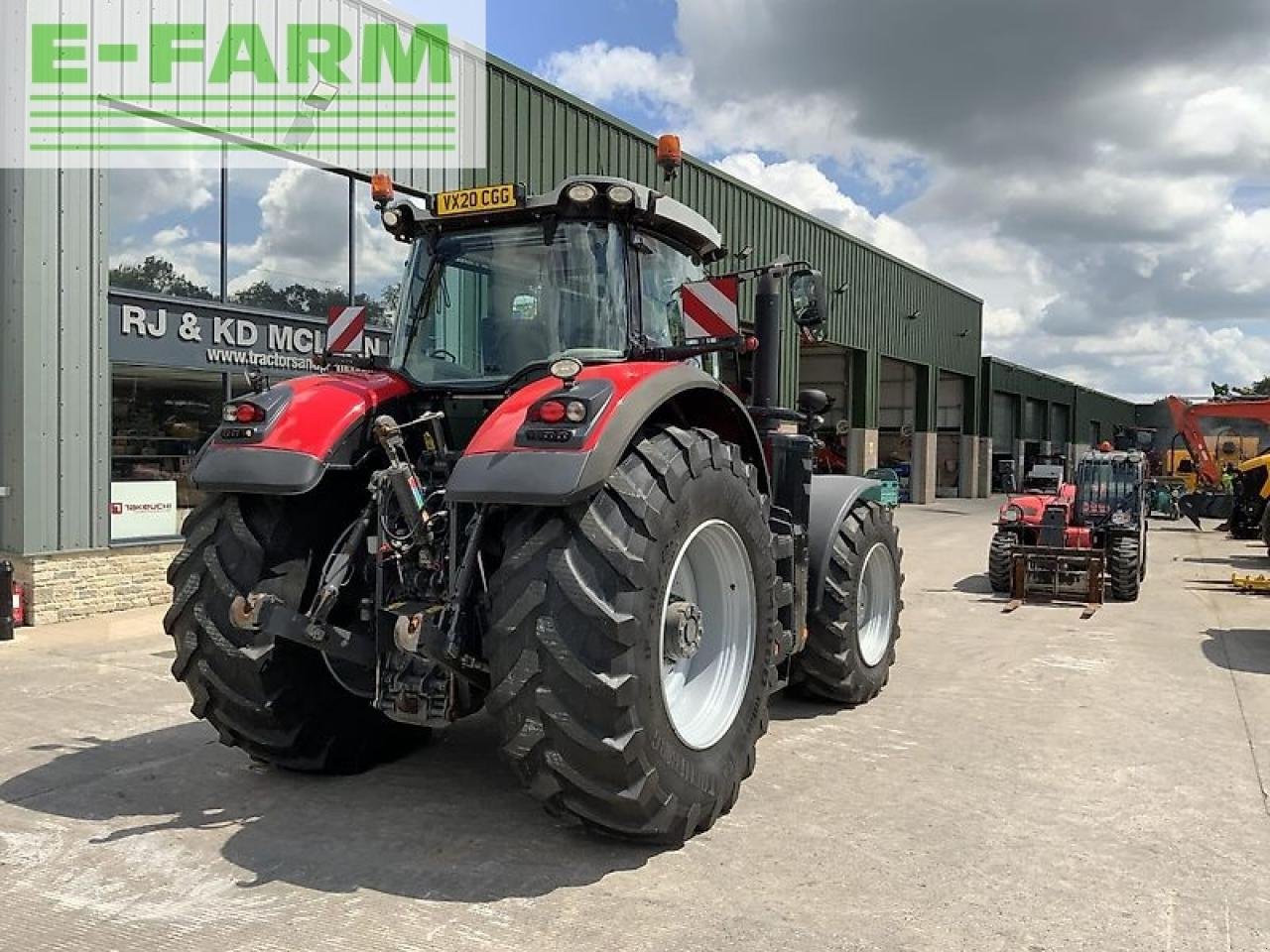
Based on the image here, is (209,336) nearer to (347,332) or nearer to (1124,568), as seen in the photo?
(347,332)

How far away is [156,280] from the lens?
9.81 m

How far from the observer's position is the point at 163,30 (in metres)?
9.55

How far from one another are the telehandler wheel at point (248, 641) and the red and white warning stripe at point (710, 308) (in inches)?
74.7

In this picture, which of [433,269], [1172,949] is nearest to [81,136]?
[433,269]

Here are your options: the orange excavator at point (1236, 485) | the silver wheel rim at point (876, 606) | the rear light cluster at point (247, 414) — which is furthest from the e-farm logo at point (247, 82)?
the orange excavator at point (1236, 485)

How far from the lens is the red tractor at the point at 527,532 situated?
11.3 feet

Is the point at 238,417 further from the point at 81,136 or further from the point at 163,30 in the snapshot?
the point at 163,30

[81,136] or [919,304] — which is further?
[919,304]

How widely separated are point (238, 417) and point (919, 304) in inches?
1164

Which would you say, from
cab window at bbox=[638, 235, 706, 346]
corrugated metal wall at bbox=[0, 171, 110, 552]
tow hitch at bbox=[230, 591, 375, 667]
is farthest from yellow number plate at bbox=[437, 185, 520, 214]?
corrugated metal wall at bbox=[0, 171, 110, 552]

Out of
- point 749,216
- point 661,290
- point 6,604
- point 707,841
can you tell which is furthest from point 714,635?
point 749,216

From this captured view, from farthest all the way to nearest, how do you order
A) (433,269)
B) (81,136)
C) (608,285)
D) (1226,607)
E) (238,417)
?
(1226,607) < (81,136) < (433,269) < (608,285) < (238,417)

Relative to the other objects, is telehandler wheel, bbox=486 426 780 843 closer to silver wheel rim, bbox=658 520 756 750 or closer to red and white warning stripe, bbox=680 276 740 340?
silver wheel rim, bbox=658 520 756 750

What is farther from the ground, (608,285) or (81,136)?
(81,136)
